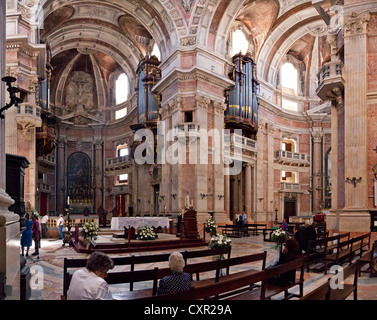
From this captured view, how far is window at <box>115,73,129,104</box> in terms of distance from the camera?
33812 millimetres

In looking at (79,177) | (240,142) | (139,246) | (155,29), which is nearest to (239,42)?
(155,29)

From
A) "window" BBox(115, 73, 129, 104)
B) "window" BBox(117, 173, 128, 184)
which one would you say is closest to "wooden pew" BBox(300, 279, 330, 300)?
"window" BBox(117, 173, 128, 184)

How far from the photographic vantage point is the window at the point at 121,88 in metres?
33.8

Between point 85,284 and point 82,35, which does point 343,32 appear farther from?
point 82,35

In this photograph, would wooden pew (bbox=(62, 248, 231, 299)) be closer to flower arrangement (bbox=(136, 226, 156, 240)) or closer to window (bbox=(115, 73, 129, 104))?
flower arrangement (bbox=(136, 226, 156, 240))

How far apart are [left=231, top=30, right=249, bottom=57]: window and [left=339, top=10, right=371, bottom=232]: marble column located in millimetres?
14240

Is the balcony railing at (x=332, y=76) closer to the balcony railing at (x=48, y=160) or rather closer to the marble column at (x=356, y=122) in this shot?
the marble column at (x=356, y=122)

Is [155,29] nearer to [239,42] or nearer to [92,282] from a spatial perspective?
[239,42]

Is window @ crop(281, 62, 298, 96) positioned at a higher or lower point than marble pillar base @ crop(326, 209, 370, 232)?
higher

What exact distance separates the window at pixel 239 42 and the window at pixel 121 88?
10.8 metres

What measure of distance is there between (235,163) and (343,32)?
41.8ft

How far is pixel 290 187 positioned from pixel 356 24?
18.2 m

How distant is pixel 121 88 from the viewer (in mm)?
34344
